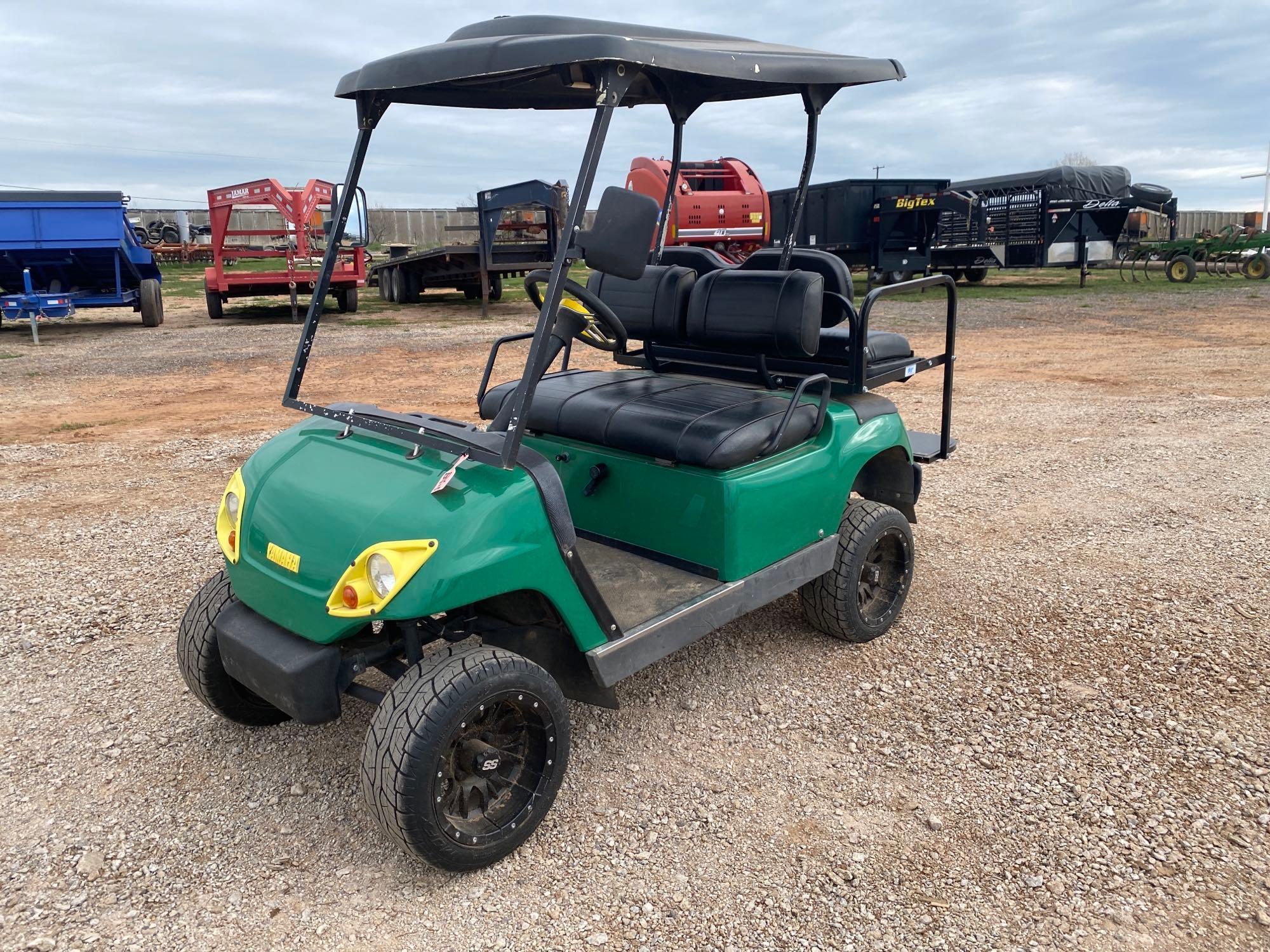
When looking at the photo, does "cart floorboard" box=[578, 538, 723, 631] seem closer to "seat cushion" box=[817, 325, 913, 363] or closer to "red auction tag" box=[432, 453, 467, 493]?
"red auction tag" box=[432, 453, 467, 493]

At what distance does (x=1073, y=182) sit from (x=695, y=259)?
21.8 metres

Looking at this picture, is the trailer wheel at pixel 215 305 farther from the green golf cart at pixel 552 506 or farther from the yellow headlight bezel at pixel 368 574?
the yellow headlight bezel at pixel 368 574

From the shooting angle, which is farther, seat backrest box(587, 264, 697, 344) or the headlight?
seat backrest box(587, 264, 697, 344)

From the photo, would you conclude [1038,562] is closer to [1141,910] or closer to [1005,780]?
[1005,780]

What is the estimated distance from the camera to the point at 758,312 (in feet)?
12.1

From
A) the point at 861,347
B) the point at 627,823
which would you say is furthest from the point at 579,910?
the point at 861,347

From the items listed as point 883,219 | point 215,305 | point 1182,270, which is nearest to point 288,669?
point 215,305

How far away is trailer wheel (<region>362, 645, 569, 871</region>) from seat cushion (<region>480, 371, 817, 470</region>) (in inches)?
38.8

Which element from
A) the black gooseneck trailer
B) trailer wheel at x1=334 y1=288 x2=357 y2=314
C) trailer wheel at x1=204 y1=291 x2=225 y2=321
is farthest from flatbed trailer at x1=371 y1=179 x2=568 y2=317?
the black gooseneck trailer

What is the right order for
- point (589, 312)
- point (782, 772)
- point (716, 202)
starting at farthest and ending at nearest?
point (716, 202), point (589, 312), point (782, 772)

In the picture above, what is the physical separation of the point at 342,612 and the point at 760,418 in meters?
1.59

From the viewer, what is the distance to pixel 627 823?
110 inches

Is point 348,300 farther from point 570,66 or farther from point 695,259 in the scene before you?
point 570,66

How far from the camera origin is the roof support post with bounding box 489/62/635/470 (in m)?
2.58
